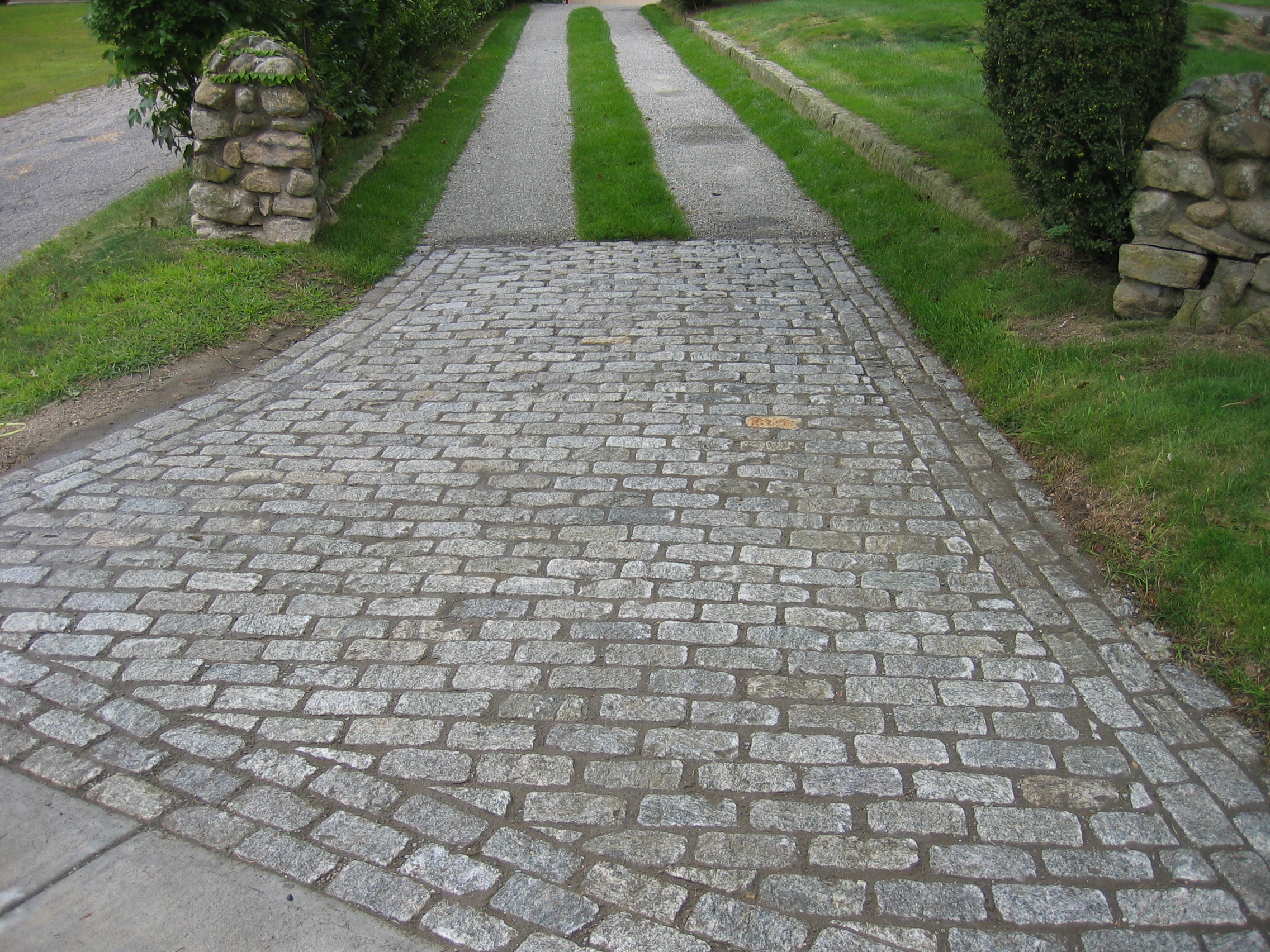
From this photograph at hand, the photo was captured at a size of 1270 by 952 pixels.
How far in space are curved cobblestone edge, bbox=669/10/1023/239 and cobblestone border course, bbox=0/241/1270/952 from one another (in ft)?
9.19

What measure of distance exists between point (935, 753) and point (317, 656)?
2231 mm

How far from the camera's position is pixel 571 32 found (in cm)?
2219

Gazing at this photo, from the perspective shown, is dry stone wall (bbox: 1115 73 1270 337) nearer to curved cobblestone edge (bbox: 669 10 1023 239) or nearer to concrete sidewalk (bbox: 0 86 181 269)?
curved cobblestone edge (bbox: 669 10 1023 239)

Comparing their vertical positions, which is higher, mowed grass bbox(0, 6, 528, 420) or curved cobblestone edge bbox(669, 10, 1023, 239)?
curved cobblestone edge bbox(669, 10, 1023, 239)

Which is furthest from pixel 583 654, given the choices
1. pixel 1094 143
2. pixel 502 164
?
pixel 502 164

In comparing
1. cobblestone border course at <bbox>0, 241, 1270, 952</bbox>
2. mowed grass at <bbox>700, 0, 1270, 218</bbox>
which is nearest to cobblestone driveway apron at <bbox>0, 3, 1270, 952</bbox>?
cobblestone border course at <bbox>0, 241, 1270, 952</bbox>

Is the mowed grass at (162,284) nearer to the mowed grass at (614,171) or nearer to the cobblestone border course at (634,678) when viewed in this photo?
the cobblestone border course at (634,678)

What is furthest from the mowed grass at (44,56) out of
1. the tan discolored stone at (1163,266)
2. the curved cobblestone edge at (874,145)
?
the tan discolored stone at (1163,266)

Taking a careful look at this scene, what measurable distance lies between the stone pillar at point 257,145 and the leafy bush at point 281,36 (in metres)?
0.69

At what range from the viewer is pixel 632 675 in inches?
141

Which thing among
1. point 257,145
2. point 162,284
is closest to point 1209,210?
point 257,145

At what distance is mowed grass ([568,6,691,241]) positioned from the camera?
28.2 feet

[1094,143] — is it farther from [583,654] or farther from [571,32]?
[571,32]

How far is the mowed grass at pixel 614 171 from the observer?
338 inches
